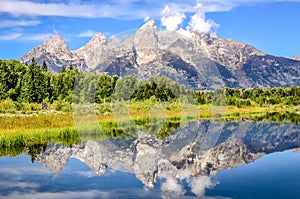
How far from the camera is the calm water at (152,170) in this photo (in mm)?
10523

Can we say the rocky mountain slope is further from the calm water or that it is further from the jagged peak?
the jagged peak

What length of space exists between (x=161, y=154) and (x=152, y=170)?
115 inches

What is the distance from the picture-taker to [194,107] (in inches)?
1179

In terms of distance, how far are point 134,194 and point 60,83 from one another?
142 ft

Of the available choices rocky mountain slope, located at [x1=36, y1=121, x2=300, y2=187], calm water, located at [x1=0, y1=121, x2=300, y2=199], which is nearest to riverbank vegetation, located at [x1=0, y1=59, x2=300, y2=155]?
rocky mountain slope, located at [x1=36, y1=121, x2=300, y2=187]

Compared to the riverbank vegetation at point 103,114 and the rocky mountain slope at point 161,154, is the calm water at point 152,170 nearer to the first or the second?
the rocky mountain slope at point 161,154

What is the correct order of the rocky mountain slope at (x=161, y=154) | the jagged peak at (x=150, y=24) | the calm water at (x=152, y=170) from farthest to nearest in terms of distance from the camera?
the jagged peak at (x=150, y=24) → the rocky mountain slope at (x=161, y=154) → the calm water at (x=152, y=170)

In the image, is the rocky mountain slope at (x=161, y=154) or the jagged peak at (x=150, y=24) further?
the jagged peak at (x=150, y=24)

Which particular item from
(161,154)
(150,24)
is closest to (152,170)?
(161,154)

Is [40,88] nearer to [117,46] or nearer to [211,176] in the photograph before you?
[117,46]

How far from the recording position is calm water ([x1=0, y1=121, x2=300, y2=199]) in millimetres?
10523

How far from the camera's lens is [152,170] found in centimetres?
1303

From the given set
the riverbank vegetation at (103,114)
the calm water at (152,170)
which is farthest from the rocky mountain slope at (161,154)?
the riverbank vegetation at (103,114)

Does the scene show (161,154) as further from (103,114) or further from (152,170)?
(103,114)
